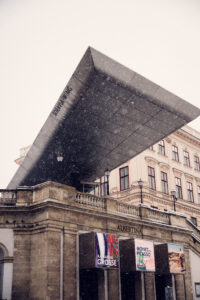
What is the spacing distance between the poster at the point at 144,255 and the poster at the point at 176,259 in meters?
1.56

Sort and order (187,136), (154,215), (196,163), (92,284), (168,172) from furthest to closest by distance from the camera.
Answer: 1. (196,163)
2. (187,136)
3. (168,172)
4. (154,215)
5. (92,284)

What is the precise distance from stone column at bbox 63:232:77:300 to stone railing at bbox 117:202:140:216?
426 cm

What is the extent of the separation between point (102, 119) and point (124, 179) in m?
16.2

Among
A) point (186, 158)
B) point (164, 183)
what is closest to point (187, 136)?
point (186, 158)

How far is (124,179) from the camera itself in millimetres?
36531

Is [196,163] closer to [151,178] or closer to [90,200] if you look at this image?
[151,178]

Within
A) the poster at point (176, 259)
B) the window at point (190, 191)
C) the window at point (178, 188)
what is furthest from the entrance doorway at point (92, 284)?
the window at point (190, 191)

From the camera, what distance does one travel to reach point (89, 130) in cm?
2259

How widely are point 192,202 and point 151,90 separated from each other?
25558 millimetres

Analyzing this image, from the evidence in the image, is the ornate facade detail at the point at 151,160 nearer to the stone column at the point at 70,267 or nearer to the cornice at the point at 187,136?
the cornice at the point at 187,136

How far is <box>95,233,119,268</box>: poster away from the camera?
18.2 metres

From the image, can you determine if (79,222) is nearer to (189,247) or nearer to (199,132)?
(189,247)

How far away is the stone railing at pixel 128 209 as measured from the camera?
71.4 ft

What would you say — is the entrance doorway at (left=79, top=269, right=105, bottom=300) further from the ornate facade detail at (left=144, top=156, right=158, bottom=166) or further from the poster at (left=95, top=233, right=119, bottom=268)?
the ornate facade detail at (left=144, top=156, right=158, bottom=166)
